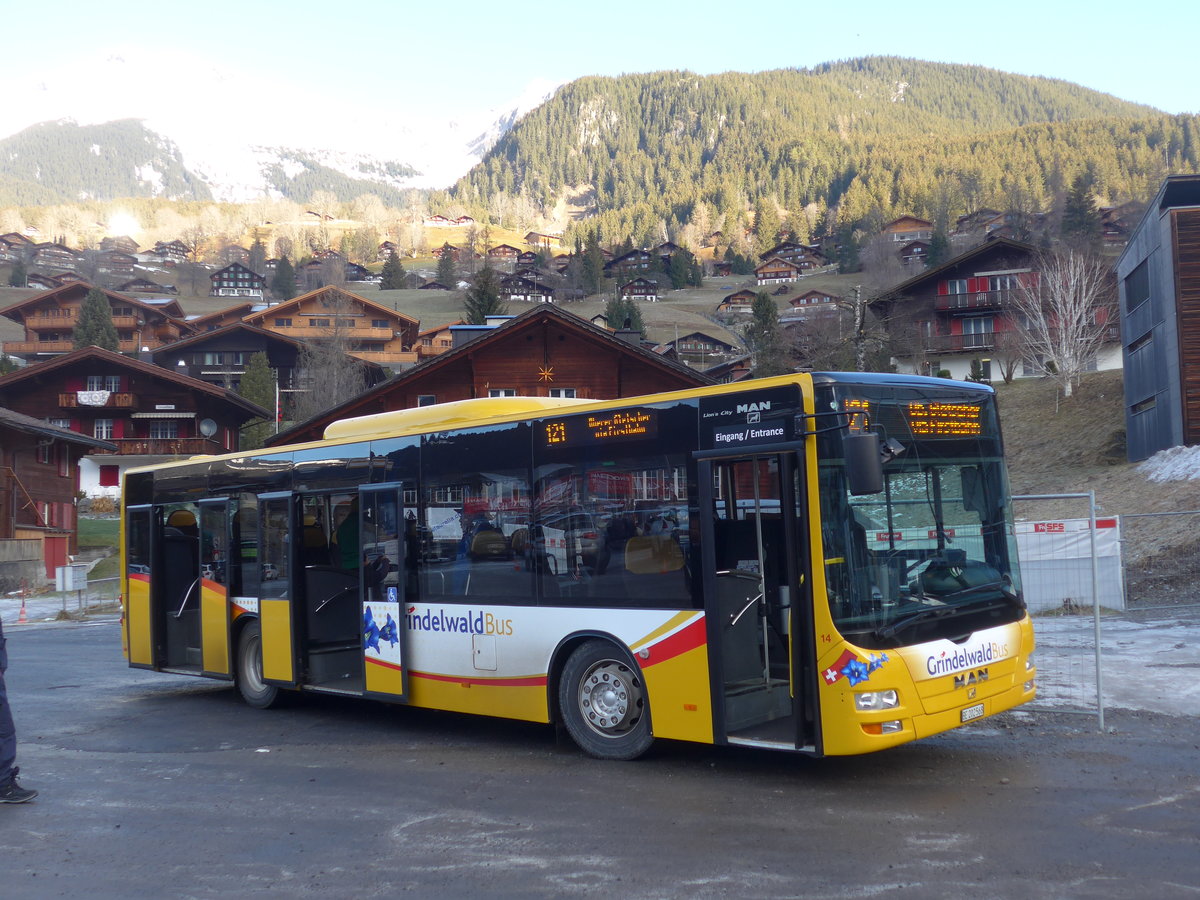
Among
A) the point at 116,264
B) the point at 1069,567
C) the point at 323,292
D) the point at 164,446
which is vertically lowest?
the point at 1069,567

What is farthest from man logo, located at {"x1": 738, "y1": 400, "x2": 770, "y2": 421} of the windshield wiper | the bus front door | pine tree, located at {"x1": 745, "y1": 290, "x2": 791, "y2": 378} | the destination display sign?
pine tree, located at {"x1": 745, "y1": 290, "x2": 791, "y2": 378}

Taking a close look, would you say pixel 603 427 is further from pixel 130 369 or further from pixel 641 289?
pixel 641 289

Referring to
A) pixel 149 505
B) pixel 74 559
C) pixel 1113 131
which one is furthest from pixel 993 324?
pixel 1113 131

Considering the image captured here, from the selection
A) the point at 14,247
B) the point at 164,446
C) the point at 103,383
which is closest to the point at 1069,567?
the point at 164,446

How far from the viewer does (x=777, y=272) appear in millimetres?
152375

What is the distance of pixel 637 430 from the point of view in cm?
867

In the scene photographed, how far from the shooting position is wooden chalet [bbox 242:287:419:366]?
9838 cm

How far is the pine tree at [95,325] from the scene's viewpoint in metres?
93.1

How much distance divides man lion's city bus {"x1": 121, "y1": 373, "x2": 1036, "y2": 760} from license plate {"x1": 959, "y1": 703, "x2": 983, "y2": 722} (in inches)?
0.6

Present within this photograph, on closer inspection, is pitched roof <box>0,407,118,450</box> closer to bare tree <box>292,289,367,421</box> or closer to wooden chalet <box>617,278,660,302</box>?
bare tree <box>292,289,367,421</box>

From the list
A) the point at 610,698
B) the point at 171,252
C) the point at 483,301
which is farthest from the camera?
the point at 171,252

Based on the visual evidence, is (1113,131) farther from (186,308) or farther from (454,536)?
(454,536)

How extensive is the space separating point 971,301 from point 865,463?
67986 mm

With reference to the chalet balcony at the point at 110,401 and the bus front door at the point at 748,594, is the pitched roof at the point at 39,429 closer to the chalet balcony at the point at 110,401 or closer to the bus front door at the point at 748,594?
the chalet balcony at the point at 110,401
